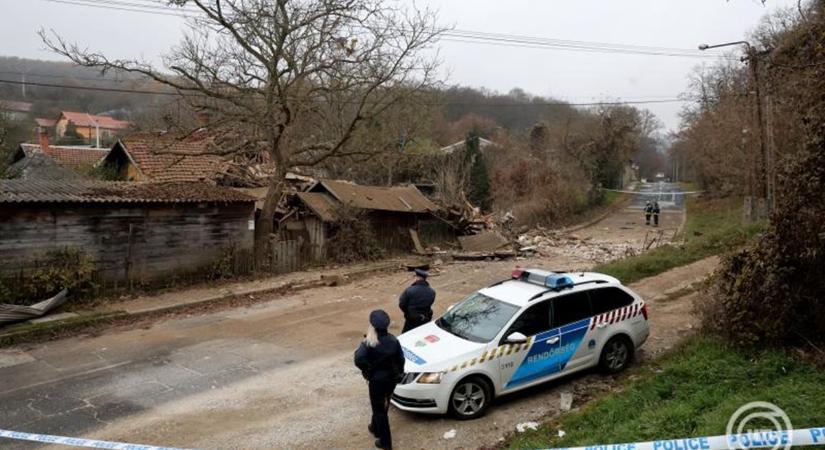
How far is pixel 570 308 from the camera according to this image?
822 cm

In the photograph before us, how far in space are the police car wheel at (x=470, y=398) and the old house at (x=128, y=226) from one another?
38.1 ft

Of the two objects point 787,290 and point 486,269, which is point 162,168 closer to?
point 486,269

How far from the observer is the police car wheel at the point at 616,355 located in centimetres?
850

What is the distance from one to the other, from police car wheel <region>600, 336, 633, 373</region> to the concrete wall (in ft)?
41.4

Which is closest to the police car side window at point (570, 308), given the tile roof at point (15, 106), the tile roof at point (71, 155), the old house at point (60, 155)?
the tile roof at point (15, 106)

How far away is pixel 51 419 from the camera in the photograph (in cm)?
788

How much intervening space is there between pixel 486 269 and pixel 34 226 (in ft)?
45.5

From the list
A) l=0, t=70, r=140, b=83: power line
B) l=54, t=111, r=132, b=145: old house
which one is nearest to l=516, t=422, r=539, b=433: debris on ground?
l=0, t=70, r=140, b=83: power line

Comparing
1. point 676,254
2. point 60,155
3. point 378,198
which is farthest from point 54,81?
point 676,254

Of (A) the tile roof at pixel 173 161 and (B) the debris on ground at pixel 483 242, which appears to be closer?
(A) the tile roof at pixel 173 161

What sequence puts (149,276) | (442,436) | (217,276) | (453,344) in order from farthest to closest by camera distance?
(217,276) → (149,276) → (453,344) → (442,436)

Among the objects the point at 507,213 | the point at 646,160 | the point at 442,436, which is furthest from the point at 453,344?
the point at 646,160

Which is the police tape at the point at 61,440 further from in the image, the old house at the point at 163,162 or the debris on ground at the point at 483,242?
the debris on ground at the point at 483,242

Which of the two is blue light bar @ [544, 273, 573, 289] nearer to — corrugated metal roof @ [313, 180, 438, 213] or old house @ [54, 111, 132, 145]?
corrugated metal roof @ [313, 180, 438, 213]
